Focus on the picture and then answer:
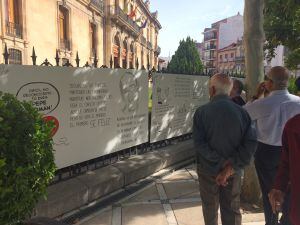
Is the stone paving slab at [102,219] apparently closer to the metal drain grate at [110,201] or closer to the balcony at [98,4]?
the metal drain grate at [110,201]

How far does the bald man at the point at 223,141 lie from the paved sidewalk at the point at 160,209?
0.87 metres

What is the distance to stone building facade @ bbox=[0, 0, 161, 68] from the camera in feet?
62.2

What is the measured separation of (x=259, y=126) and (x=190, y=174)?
2.41 metres

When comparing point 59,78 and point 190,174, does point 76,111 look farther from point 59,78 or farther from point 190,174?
point 190,174

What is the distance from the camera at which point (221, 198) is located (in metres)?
3.37

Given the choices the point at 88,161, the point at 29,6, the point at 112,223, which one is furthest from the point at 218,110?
the point at 29,6

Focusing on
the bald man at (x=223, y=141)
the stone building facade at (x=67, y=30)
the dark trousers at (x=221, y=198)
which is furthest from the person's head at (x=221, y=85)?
the stone building facade at (x=67, y=30)

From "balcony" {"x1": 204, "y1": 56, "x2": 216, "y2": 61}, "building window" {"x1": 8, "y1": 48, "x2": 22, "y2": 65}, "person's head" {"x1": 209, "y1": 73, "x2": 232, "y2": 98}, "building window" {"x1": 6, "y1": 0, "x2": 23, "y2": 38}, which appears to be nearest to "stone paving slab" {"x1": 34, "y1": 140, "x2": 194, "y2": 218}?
"person's head" {"x1": 209, "y1": 73, "x2": 232, "y2": 98}

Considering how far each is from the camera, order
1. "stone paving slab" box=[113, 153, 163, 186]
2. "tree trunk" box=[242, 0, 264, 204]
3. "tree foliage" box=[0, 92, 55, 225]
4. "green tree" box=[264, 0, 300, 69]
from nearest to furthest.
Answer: "tree foliage" box=[0, 92, 55, 225]
"tree trunk" box=[242, 0, 264, 204]
"stone paving slab" box=[113, 153, 163, 186]
"green tree" box=[264, 0, 300, 69]

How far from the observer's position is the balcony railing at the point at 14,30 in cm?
1829

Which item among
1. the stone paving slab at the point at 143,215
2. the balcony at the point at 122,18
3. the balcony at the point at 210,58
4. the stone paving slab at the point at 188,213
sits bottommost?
the stone paving slab at the point at 188,213

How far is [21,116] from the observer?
2.21 m

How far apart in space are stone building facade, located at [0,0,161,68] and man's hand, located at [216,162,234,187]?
5236 millimetres

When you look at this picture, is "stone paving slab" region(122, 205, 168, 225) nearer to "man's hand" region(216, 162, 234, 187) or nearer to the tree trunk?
"man's hand" region(216, 162, 234, 187)
